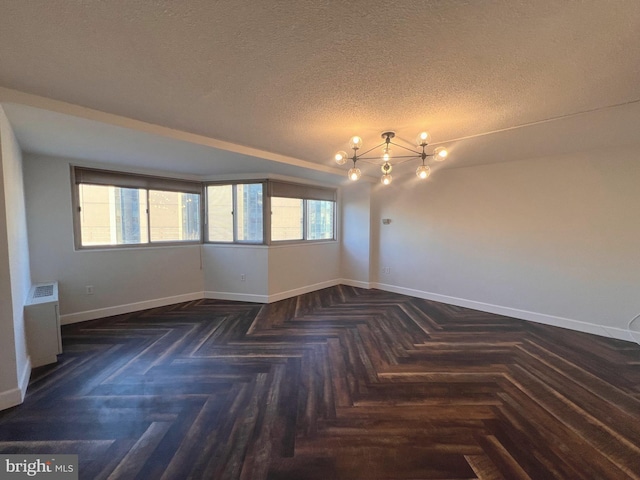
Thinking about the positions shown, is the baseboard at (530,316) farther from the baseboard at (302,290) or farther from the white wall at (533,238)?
the baseboard at (302,290)

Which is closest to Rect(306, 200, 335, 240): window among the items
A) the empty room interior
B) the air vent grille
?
the empty room interior

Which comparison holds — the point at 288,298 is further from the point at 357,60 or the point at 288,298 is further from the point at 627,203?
the point at 627,203

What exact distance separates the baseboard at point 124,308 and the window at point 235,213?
3.48 feet

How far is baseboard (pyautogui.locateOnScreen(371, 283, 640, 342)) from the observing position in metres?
3.23

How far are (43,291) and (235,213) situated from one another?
2.53 m

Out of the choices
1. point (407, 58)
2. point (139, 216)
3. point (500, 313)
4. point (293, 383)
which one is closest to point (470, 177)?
point (500, 313)

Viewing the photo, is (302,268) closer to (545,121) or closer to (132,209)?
(132,209)

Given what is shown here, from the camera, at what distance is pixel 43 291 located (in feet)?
9.61

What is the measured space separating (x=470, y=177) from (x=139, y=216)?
5196 millimetres

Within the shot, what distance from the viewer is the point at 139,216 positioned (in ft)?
13.5

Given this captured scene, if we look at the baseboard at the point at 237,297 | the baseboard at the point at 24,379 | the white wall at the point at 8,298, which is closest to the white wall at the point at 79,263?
the baseboard at the point at 237,297

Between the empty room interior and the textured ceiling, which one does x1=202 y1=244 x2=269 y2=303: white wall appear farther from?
the textured ceiling

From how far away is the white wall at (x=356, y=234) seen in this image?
5426 millimetres

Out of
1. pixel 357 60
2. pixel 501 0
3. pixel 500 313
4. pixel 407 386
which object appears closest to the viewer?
pixel 501 0
